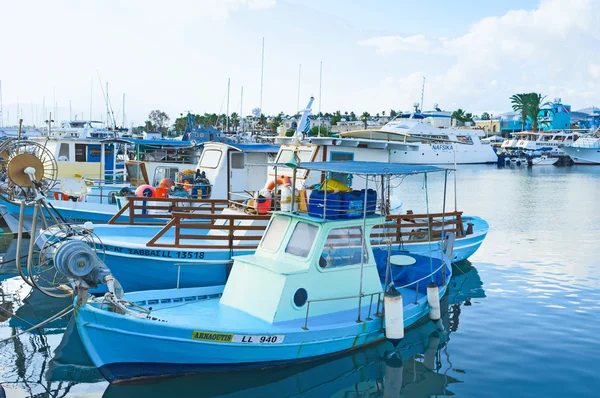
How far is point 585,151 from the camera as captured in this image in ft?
292

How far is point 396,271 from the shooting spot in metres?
13.6

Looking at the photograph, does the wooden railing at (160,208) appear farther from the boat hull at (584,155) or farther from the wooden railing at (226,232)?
the boat hull at (584,155)

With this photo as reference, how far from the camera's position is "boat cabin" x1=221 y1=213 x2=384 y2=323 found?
10.2 m

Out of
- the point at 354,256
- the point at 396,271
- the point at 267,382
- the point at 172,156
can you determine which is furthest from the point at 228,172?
the point at 267,382

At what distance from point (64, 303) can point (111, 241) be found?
103 inches

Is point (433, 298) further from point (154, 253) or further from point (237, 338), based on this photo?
point (154, 253)

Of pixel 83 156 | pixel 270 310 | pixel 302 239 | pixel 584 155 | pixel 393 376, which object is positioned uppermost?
pixel 584 155

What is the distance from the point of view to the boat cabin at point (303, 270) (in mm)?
10164

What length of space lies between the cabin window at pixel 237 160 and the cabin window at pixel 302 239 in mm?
8986

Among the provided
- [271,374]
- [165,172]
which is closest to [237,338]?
[271,374]

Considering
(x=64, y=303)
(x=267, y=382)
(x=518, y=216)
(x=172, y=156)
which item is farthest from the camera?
Result: (x=518, y=216)

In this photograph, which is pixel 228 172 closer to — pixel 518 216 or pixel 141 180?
pixel 141 180

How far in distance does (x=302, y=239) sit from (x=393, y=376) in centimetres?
320

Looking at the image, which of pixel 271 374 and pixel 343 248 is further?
pixel 343 248
